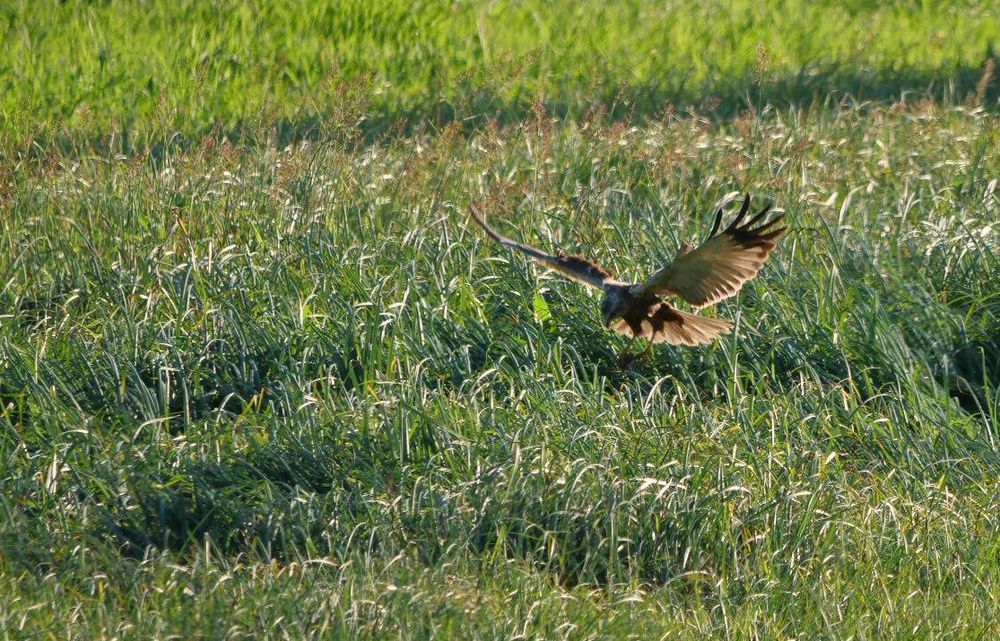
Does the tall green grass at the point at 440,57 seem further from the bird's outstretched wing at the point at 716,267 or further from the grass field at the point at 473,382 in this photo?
the bird's outstretched wing at the point at 716,267

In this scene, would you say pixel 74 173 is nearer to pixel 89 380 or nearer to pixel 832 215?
pixel 89 380

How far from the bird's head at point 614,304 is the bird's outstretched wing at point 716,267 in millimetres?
109

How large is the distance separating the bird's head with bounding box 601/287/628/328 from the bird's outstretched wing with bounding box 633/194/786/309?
→ 11 centimetres

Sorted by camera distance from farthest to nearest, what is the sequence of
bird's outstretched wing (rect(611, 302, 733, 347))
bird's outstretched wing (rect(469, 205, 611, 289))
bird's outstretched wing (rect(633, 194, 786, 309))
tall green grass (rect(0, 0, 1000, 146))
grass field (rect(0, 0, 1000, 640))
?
tall green grass (rect(0, 0, 1000, 146))
bird's outstretched wing (rect(611, 302, 733, 347))
bird's outstretched wing (rect(469, 205, 611, 289))
bird's outstretched wing (rect(633, 194, 786, 309))
grass field (rect(0, 0, 1000, 640))

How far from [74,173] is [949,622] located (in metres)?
4.00

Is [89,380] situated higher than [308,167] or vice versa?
[308,167]

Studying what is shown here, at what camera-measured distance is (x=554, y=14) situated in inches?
375

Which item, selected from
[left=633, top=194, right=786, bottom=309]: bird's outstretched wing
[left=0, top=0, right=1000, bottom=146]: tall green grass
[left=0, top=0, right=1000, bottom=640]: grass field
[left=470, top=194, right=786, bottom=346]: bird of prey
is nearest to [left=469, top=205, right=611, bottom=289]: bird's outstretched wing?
[left=470, top=194, right=786, bottom=346]: bird of prey

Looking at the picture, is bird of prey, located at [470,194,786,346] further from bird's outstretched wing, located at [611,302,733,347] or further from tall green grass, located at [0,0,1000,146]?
tall green grass, located at [0,0,1000,146]

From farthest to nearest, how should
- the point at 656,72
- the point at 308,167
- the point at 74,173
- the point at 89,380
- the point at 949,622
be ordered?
the point at 656,72 → the point at 74,173 → the point at 308,167 → the point at 89,380 → the point at 949,622

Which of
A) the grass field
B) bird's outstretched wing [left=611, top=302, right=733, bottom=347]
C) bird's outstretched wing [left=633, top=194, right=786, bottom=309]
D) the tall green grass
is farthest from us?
the tall green grass

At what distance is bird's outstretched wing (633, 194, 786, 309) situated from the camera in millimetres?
4121

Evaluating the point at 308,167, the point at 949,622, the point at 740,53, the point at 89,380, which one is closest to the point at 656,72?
the point at 740,53

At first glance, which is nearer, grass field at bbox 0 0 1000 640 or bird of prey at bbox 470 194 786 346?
grass field at bbox 0 0 1000 640
